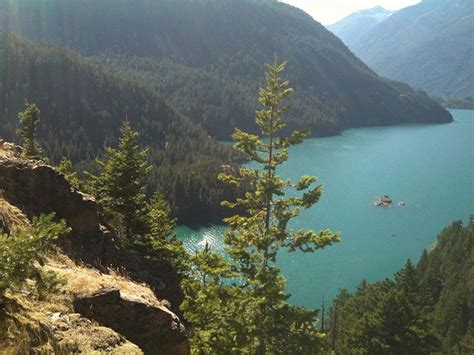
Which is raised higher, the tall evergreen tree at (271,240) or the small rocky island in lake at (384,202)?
the tall evergreen tree at (271,240)

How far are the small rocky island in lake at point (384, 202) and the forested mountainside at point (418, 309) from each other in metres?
33.4

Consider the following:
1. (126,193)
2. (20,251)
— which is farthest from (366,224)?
(20,251)

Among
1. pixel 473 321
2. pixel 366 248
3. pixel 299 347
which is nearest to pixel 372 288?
pixel 473 321

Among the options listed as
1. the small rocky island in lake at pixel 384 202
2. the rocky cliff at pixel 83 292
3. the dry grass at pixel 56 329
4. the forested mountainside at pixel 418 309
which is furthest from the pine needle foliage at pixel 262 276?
the small rocky island in lake at pixel 384 202

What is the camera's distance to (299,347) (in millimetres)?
19531

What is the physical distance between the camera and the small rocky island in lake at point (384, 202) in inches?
5832

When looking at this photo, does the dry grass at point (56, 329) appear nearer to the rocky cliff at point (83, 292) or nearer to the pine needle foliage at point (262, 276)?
the rocky cliff at point (83, 292)

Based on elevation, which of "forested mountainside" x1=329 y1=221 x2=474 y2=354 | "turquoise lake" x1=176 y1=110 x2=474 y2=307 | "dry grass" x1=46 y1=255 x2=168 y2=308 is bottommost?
"turquoise lake" x1=176 y1=110 x2=474 y2=307

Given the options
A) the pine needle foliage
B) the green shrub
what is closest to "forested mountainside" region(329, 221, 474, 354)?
the pine needle foliage

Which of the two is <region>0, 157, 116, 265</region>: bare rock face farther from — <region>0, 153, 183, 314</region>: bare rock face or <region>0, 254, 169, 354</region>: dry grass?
<region>0, 254, 169, 354</region>: dry grass

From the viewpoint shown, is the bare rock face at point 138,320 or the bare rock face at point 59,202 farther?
the bare rock face at point 59,202

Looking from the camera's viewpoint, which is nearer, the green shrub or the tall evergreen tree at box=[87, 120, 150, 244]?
the green shrub

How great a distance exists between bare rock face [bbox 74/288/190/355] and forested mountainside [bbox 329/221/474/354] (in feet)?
112

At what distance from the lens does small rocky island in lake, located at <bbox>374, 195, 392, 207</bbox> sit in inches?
5832
